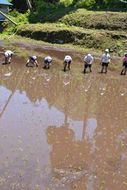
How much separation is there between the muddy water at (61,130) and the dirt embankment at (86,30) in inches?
385

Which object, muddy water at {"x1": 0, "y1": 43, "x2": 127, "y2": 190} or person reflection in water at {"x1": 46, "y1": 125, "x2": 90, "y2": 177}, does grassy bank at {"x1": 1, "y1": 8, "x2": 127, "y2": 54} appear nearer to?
muddy water at {"x1": 0, "y1": 43, "x2": 127, "y2": 190}

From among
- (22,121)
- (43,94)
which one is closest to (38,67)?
(43,94)

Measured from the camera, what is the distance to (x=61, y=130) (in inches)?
691

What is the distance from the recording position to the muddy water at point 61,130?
44.2 ft

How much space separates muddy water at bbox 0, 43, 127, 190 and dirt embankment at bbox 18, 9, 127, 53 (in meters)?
9.77

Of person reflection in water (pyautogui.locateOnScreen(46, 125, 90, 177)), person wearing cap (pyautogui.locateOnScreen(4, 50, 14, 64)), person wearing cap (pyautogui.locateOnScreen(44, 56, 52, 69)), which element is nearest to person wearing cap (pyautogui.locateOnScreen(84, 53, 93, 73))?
person wearing cap (pyautogui.locateOnScreen(44, 56, 52, 69))

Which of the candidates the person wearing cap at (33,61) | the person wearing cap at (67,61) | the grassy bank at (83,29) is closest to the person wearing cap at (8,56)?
the person wearing cap at (33,61)

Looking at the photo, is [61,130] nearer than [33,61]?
Yes

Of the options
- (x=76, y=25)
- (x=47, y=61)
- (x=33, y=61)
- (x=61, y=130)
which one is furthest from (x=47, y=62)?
(x=76, y=25)

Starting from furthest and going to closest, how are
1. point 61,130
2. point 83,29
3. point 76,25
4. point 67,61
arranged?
point 76,25, point 83,29, point 67,61, point 61,130

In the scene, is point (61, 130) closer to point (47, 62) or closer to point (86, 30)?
point (47, 62)

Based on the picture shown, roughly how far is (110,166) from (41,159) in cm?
216

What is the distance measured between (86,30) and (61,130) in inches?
913

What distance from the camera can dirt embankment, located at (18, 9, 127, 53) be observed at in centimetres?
3725
